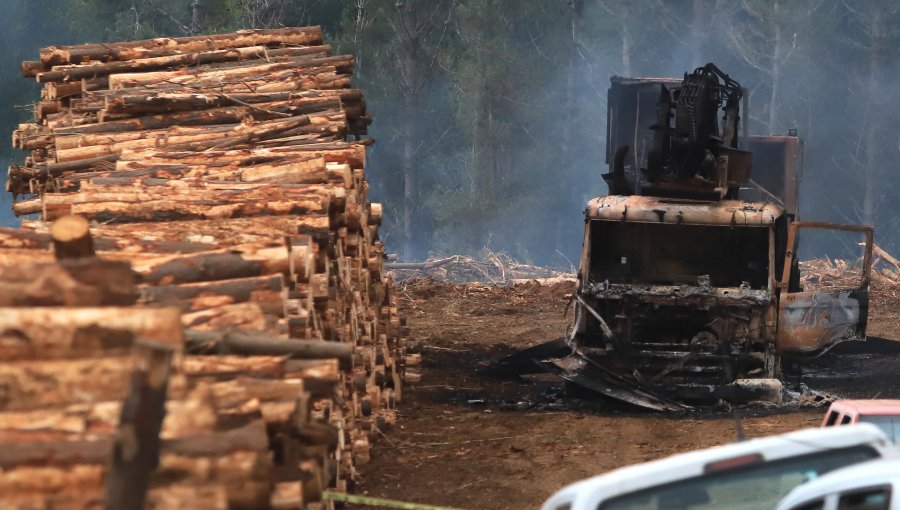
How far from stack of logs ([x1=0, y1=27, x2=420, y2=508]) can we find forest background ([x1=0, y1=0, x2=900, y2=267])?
968 inches

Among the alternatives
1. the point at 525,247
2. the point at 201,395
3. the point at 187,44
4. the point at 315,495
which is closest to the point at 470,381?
the point at 187,44

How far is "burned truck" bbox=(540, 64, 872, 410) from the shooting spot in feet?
52.3

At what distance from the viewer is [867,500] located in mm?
4738

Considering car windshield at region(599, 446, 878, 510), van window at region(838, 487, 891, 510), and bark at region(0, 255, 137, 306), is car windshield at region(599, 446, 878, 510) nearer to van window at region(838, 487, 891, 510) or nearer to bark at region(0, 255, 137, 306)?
van window at region(838, 487, 891, 510)

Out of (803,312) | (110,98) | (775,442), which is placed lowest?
(803,312)

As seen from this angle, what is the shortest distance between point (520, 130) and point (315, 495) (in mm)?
38107

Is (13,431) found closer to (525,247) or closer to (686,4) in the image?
(525,247)

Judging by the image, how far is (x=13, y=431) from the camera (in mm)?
4797

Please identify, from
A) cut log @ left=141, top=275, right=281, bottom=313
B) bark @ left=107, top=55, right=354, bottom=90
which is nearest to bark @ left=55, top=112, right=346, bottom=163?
bark @ left=107, top=55, right=354, bottom=90

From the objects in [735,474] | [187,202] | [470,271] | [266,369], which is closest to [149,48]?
[187,202]

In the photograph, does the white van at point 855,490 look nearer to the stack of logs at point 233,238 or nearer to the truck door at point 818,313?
the stack of logs at point 233,238

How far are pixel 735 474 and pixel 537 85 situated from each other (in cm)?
3874

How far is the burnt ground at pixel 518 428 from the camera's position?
12.0 m

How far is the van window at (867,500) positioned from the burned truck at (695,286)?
11047 millimetres
